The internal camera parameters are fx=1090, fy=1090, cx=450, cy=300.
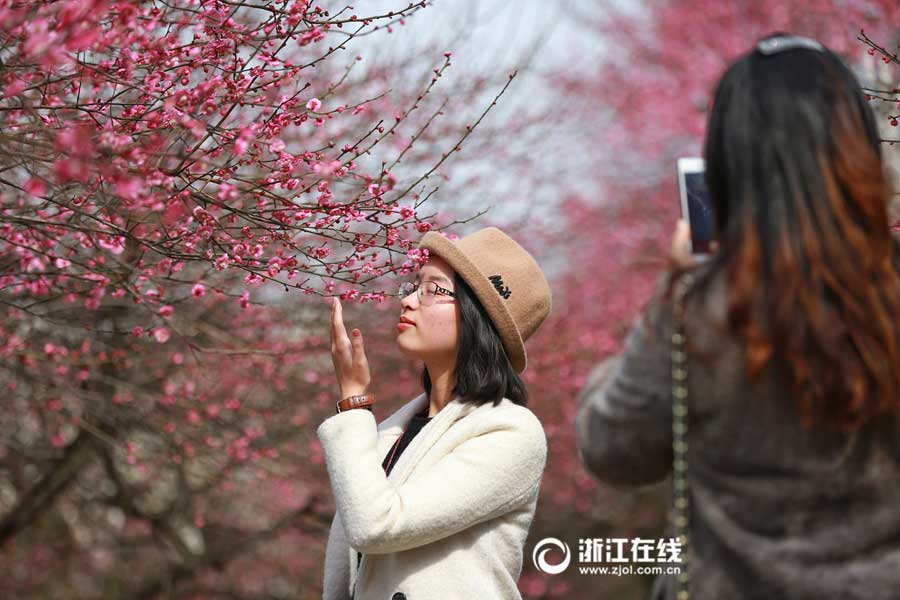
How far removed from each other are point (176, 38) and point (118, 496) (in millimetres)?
4091

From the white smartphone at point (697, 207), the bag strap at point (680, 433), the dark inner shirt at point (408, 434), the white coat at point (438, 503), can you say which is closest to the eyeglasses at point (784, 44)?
the white smartphone at point (697, 207)

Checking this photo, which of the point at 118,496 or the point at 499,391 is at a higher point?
the point at 499,391

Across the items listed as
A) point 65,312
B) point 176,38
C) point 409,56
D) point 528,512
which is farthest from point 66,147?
point 409,56

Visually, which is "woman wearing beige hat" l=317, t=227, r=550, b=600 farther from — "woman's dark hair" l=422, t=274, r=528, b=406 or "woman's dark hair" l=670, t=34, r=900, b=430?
"woman's dark hair" l=670, t=34, r=900, b=430

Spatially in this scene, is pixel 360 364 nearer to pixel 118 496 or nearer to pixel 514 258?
pixel 514 258

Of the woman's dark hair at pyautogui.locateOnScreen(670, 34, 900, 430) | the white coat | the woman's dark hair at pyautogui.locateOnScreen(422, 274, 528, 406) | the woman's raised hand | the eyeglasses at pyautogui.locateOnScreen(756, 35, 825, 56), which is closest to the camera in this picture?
the woman's dark hair at pyautogui.locateOnScreen(670, 34, 900, 430)

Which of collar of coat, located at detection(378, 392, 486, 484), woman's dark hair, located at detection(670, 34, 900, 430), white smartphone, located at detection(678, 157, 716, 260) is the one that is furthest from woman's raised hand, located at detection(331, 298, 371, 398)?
woman's dark hair, located at detection(670, 34, 900, 430)

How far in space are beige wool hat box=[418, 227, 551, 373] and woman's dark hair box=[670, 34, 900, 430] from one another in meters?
1.22

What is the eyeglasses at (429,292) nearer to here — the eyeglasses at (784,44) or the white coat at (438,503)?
the white coat at (438,503)

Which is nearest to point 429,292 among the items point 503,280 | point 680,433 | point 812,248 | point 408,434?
point 503,280

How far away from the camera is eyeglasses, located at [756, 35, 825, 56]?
1479 millimetres

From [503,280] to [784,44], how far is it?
128cm

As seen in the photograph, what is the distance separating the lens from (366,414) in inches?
91.9

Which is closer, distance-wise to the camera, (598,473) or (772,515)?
(772,515)
